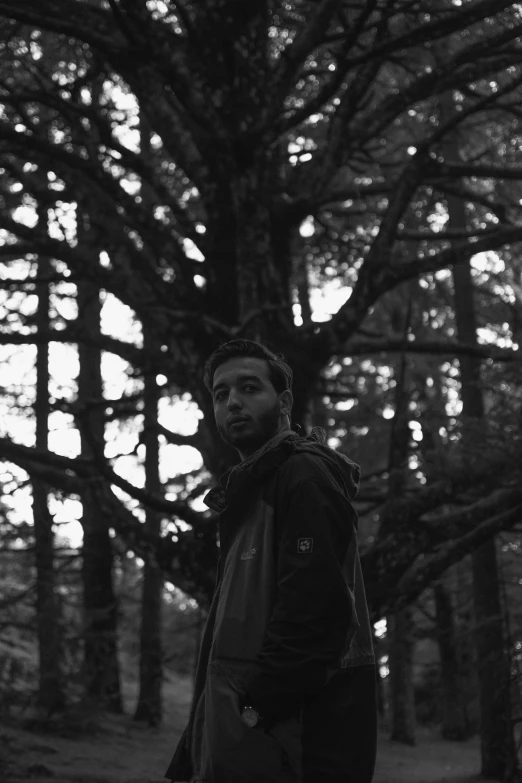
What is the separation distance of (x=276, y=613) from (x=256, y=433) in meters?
0.79

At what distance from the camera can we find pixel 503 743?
13391 mm

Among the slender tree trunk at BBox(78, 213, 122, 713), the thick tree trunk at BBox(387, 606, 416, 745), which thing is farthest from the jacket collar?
the thick tree trunk at BBox(387, 606, 416, 745)

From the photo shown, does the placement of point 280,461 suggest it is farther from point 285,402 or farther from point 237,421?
point 285,402

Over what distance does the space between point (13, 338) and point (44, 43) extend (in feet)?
19.8

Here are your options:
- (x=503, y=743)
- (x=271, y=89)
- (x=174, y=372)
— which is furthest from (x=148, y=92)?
(x=503, y=743)

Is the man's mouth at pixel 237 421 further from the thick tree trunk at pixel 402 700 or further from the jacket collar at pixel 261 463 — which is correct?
the thick tree trunk at pixel 402 700

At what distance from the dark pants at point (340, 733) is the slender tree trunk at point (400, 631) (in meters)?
5.45

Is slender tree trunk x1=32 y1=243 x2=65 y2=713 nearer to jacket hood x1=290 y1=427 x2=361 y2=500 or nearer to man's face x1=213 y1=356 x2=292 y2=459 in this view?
man's face x1=213 y1=356 x2=292 y2=459

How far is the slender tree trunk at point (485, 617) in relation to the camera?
11.2 metres

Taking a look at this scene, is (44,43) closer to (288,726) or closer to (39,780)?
(39,780)

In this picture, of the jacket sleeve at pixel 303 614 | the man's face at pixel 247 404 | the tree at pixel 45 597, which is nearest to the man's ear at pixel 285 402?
the man's face at pixel 247 404

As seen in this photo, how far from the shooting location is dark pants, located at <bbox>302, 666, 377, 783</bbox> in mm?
2717

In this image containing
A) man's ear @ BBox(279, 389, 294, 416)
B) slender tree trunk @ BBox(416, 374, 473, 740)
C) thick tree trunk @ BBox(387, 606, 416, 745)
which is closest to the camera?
man's ear @ BBox(279, 389, 294, 416)

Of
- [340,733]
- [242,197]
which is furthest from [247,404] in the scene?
[242,197]
